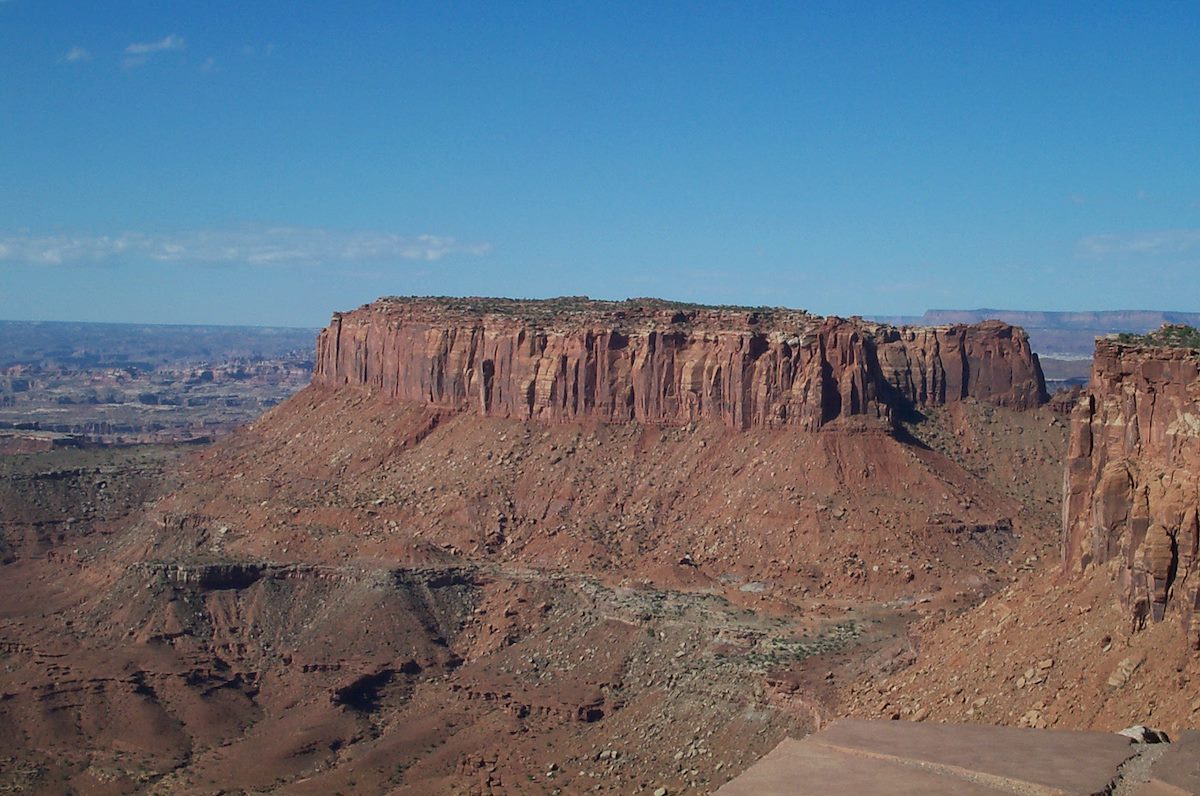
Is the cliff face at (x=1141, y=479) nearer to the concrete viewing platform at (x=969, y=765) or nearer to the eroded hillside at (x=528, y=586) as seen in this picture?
the concrete viewing platform at (x=969, y=765)

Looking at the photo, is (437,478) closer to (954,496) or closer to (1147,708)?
(954,496)

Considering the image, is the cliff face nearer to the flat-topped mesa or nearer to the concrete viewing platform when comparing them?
the concrete viewing platform

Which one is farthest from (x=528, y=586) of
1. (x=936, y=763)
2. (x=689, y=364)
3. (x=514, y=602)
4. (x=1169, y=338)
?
(x=936, y=763)

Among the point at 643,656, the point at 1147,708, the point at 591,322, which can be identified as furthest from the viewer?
the point at 591,322

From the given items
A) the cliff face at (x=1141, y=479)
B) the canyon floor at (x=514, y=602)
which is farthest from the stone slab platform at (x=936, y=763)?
the canyon floor at (x=514, y=602)

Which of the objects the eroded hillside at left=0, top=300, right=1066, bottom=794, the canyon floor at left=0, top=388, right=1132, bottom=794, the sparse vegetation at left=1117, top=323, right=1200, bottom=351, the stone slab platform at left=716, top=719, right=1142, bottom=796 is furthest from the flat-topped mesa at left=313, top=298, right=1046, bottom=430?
the stone slab platform at left=716, top=719, right=1142, bottom=796

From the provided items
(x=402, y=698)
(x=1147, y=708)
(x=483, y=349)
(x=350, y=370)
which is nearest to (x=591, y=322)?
(x=483, y=349)

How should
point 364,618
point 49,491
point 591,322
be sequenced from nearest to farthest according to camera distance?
point 364,618
point 591,322
point 49,491
